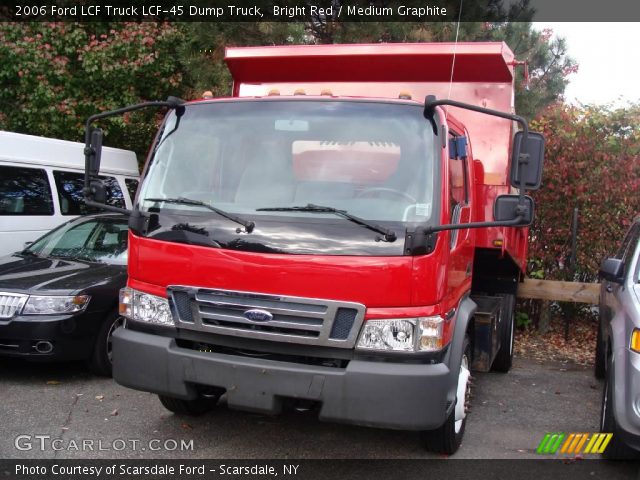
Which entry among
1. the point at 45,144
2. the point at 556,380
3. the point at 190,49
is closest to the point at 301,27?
the point at 190,49

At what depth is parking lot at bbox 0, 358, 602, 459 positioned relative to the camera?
175 inches

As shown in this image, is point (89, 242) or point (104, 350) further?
point (89, 242)

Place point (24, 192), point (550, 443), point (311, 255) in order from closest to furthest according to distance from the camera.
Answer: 1. point (311, 255)
2. point (550, 443)
3. point (24, 192)

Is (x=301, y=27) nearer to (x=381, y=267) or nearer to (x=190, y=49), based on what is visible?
(x=190, y=49)

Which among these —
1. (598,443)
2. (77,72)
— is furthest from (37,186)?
(598,443)

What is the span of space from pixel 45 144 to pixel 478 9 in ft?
22.7

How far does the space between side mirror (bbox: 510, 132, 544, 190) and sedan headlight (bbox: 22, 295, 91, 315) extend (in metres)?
3.83

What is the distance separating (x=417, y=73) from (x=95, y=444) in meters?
4.12

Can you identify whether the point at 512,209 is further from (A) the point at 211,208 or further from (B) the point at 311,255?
(A) the point at 211,208

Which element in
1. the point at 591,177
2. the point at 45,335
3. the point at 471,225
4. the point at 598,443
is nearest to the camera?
the point at 471,225

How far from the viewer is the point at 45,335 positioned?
548 centimetres

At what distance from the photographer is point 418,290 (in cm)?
361

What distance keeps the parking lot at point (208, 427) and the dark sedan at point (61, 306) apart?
35cm

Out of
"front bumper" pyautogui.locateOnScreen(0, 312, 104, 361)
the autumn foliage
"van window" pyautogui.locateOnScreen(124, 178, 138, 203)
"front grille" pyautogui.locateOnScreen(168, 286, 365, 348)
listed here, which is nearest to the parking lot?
"front bumper" pyautogui.locateOnScreen(0, 312, 104, 361)
